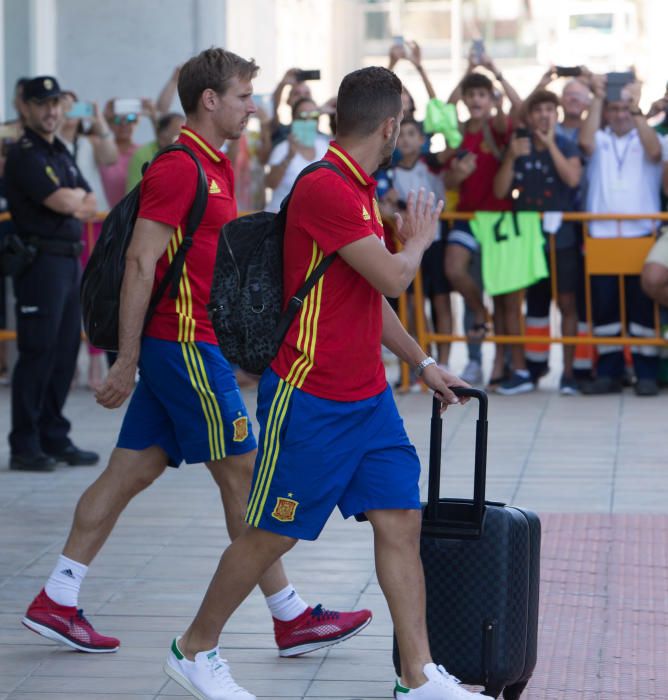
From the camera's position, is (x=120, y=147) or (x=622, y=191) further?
(x=120, y=147)

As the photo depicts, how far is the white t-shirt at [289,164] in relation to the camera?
1135cm

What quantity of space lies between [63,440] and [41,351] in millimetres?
602

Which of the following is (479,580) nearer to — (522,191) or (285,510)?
(285,510)

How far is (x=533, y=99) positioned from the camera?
1074 cm

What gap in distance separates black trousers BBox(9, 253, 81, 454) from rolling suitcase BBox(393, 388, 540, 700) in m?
4.11

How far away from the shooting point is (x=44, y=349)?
26.7ft

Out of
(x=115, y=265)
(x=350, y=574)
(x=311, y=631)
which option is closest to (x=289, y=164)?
(x=350, y=574)

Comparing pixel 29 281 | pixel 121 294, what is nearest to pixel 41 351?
pixel 29 281

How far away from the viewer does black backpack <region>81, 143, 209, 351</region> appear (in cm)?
499

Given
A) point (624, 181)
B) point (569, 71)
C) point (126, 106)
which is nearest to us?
point (624, 181)

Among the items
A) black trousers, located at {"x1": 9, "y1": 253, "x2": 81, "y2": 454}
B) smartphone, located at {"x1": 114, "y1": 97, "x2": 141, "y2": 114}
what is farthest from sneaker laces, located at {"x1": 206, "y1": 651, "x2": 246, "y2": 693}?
smartphone, located at {"x1": 114, "y1": 97, "x2": 141, "y2": 114}

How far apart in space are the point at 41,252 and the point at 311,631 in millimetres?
3637

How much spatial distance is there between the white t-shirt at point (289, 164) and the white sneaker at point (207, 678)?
705cm

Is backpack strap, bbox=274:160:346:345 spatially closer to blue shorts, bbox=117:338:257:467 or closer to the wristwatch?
the wristwatch
